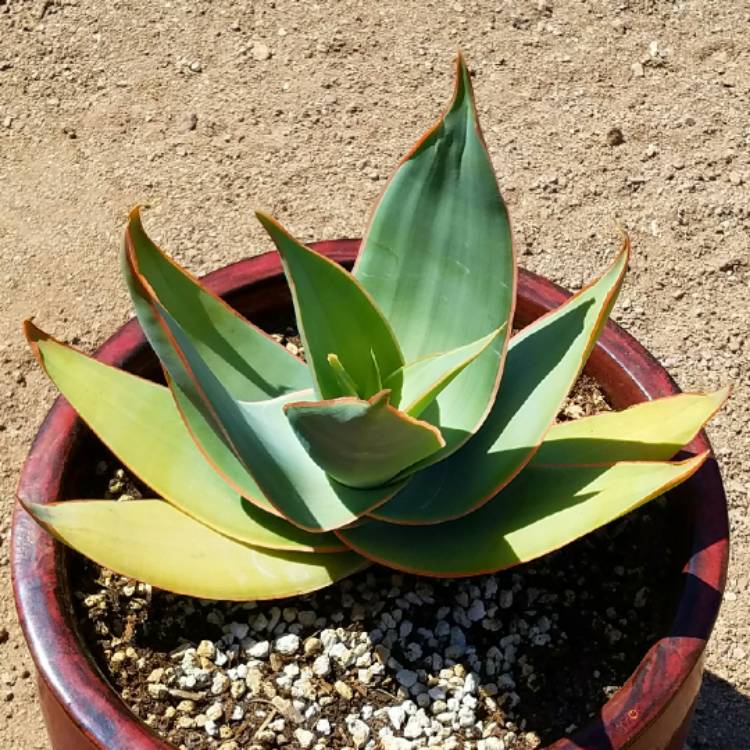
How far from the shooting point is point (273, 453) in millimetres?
1072

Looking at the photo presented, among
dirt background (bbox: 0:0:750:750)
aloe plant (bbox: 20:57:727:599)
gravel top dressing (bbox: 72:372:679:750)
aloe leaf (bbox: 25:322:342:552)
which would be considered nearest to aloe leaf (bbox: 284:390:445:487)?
aloe plant (bbox: 20:57:727:599)

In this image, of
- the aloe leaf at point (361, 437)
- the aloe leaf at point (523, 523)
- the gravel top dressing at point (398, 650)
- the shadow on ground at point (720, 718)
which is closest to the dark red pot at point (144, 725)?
the gravel top dressing at point (398, 650)

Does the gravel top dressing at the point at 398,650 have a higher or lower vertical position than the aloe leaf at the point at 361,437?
lower

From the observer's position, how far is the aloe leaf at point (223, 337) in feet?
3.54

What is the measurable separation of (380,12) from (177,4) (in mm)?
463

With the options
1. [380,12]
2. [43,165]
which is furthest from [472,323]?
[380,12]

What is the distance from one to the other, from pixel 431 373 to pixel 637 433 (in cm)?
23

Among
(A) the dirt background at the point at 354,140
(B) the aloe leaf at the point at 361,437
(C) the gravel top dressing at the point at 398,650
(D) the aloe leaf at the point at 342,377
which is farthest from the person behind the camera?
(A) the dirt background at the point at 354,140

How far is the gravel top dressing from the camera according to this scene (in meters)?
1.16

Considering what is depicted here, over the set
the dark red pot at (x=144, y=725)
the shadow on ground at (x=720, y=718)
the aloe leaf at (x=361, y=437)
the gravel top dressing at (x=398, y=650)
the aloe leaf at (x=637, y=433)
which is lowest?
the shadow on ground at (x=720, y=718)

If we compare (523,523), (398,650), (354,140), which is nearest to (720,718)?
(398,650)

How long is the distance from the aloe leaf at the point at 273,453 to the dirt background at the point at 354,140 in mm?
959

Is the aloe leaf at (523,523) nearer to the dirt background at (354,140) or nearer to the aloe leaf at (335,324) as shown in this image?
the aloe leaf at (335,324)

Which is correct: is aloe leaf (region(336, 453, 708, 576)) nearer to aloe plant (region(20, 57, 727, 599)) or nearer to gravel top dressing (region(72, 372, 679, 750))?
aloe plant (region(20, 57, 727, 599))
